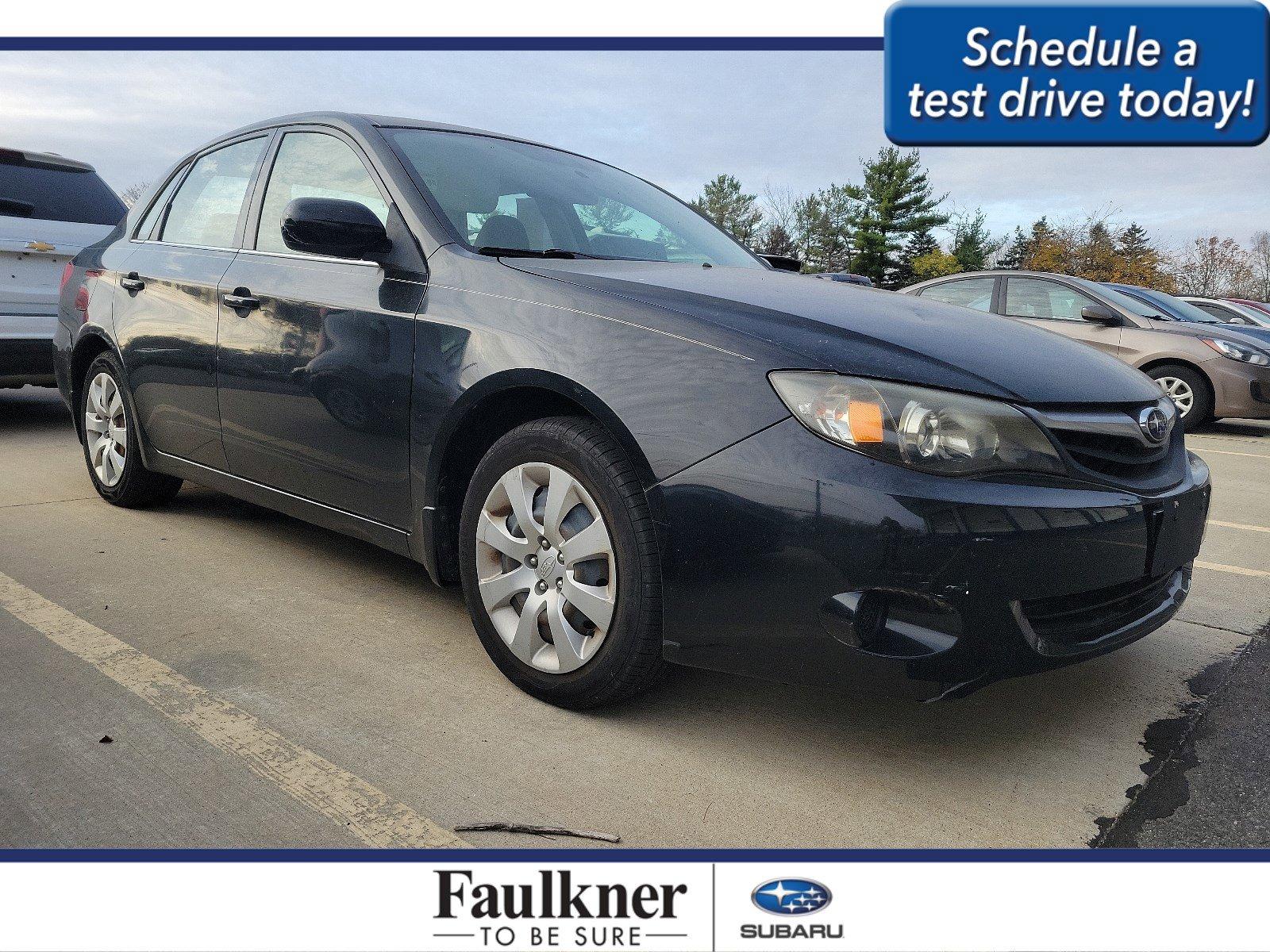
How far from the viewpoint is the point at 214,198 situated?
390 centimetres

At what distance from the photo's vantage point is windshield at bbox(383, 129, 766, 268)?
2.99m

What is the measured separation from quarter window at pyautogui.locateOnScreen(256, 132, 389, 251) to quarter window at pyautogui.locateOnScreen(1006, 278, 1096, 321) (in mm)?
6818

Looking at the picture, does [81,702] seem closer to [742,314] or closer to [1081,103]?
[742,314]

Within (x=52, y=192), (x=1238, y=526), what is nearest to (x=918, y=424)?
(x=1238, y=526)

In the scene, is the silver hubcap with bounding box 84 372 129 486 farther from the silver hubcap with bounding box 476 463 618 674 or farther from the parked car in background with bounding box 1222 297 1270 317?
the parked car in background with bounding box 1222 297 1270 317

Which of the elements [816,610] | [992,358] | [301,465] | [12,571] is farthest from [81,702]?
[992,358]

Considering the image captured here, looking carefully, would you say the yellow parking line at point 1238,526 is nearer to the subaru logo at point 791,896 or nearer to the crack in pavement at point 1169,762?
the crack in pavement at point 1169,762

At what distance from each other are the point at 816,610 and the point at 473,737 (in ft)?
2.81

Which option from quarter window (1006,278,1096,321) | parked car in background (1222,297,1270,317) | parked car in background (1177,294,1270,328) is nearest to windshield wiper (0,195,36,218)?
quarter window (1006,278,1096,321)

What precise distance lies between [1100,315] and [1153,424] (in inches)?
259

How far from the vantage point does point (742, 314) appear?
2336 millimetres

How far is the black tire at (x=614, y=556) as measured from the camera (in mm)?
2279

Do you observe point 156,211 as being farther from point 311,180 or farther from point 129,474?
point 311,180

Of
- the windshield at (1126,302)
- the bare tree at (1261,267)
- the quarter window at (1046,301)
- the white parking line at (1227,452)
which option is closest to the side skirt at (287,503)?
the white parking line at (1227,452)
